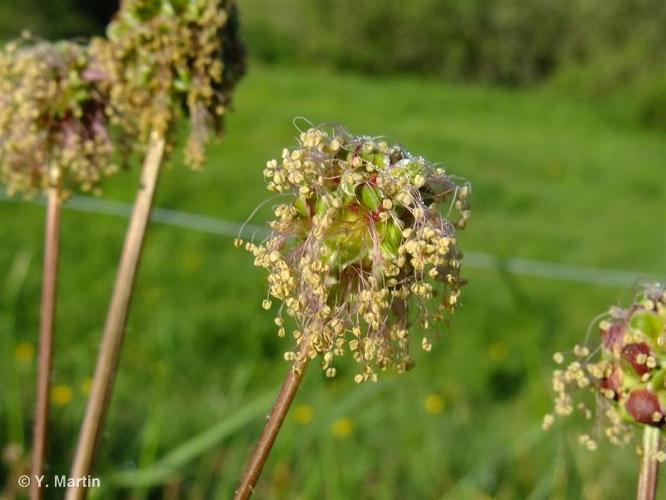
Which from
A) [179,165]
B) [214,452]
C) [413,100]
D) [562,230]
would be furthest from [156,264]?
[413,100]

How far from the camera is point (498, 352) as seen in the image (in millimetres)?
4449

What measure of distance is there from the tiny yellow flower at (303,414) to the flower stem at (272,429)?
2047 mm

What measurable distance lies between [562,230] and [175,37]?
6511mm

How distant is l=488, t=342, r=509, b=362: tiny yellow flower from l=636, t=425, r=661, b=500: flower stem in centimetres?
376

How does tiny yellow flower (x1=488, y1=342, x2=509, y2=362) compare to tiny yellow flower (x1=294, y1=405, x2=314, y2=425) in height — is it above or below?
above

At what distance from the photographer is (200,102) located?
3.29 feet

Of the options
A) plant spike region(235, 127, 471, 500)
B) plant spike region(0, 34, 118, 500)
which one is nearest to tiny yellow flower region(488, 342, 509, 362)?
plant spike region(0, 34, 118, 500)

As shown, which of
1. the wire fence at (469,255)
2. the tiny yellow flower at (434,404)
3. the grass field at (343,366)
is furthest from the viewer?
the wire fence at (469,255)

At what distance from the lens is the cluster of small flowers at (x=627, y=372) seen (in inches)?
27.2

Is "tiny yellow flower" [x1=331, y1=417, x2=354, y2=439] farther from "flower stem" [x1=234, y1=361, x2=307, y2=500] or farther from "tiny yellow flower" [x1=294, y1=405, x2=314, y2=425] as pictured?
"flower stem" [x1=234, y1=361, x2=307, y2=500]

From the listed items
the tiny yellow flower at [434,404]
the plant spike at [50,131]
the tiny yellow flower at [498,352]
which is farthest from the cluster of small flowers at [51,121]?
the tiny yellow flower at [498,352]

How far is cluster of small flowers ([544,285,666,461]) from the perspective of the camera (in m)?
0.69

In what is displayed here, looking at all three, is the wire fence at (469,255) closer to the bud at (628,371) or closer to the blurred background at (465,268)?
the blurred background at (465,268)

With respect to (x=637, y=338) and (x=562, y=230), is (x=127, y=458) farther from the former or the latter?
(x=562, y=230)
